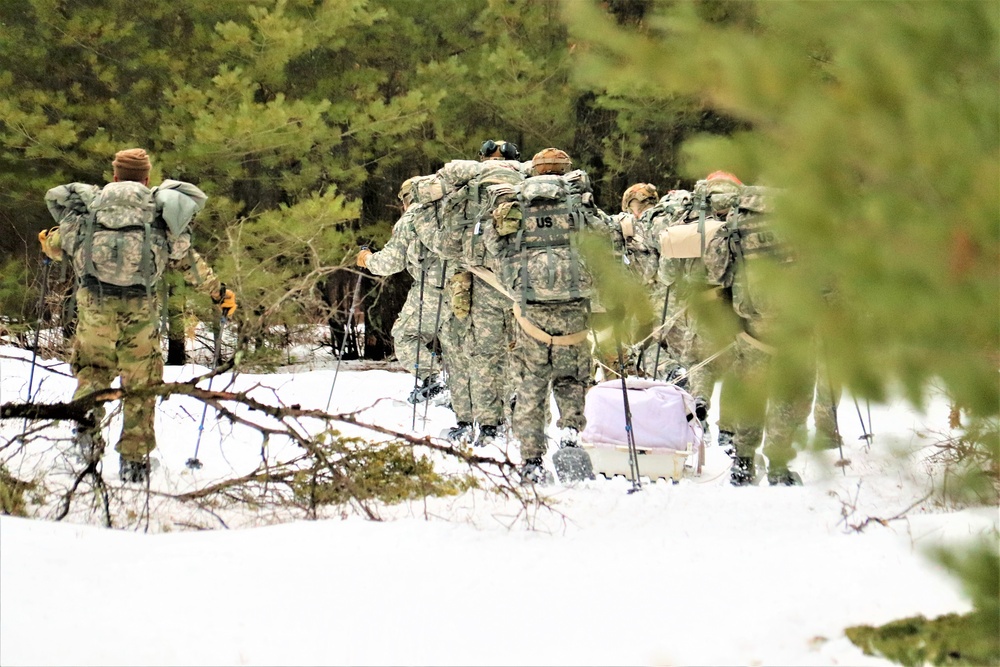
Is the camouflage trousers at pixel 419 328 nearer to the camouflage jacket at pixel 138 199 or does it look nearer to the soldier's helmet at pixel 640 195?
the soldier's helmet at pixel 640 195

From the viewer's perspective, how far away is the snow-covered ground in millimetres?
→ 3027

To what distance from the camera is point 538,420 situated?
6562mm

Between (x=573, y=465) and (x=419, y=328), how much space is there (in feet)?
10.3

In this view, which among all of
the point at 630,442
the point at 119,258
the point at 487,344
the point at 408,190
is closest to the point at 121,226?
the point at 119,258

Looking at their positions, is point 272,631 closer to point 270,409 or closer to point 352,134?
point 270,409

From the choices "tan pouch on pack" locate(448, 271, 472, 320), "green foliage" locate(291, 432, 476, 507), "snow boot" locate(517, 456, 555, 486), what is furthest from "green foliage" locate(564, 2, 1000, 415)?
"tan pouch on pack" locate(448, 271, 472, 320)

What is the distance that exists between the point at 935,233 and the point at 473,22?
14.5 metres

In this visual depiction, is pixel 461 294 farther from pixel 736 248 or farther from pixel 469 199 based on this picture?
pixel 736 248

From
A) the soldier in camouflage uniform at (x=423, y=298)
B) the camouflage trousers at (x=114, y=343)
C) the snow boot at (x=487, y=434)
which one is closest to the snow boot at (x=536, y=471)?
the snow boot at (x=487, y=434)

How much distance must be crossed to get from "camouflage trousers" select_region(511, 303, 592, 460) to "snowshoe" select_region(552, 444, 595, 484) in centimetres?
15

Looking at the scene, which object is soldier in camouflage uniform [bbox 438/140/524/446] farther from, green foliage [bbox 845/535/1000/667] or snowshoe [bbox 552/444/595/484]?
green foliage [bbox 845/535/1000/667]

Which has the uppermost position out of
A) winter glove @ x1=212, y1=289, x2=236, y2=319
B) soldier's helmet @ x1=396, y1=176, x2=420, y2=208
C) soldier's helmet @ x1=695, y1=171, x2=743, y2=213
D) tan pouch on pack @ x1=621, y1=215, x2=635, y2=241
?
soldier's helmet @ x1=396, y1=176, x2=420, y2=208

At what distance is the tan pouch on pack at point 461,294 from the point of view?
7910 mm

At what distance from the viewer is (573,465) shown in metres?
6.55
